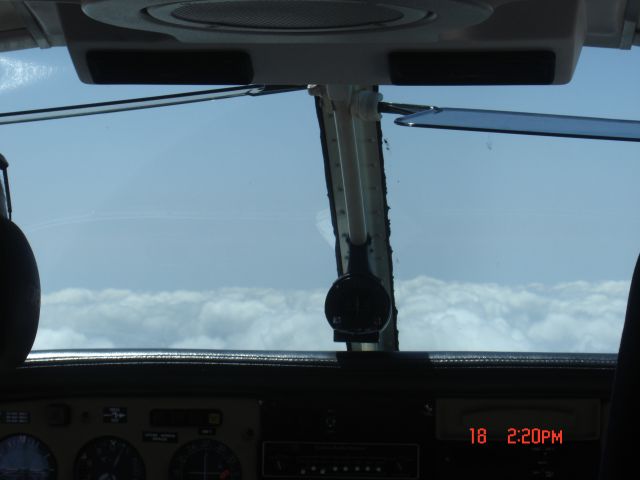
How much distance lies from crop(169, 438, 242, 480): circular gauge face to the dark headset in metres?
1.10

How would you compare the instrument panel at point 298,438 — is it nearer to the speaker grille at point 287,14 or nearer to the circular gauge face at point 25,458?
the circular gauge face at point 25,458

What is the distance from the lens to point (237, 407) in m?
3.66

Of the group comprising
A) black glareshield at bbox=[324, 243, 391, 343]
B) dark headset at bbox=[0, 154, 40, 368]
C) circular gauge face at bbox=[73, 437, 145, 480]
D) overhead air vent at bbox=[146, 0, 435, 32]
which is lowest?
circular gauge face at bbox=[73, 437, 145, 480]

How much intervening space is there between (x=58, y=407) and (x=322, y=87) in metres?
1.55

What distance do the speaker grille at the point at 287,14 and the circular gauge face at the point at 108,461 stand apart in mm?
2127

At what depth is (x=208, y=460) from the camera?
368cm

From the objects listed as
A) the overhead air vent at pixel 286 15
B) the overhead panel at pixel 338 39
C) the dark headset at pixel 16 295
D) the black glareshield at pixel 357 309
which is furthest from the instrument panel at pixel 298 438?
the overhead air vent at pixel 286 15

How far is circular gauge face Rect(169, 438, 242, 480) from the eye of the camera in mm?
3672

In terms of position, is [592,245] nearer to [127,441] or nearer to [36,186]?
[127,441]

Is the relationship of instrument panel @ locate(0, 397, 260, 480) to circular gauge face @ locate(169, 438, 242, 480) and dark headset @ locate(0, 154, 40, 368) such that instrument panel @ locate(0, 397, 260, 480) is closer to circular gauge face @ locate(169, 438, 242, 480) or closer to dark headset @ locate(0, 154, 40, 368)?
circular gauge face @ locate(169, 438, 242, 480)

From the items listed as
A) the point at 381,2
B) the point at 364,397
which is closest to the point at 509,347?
the point at 364,397
